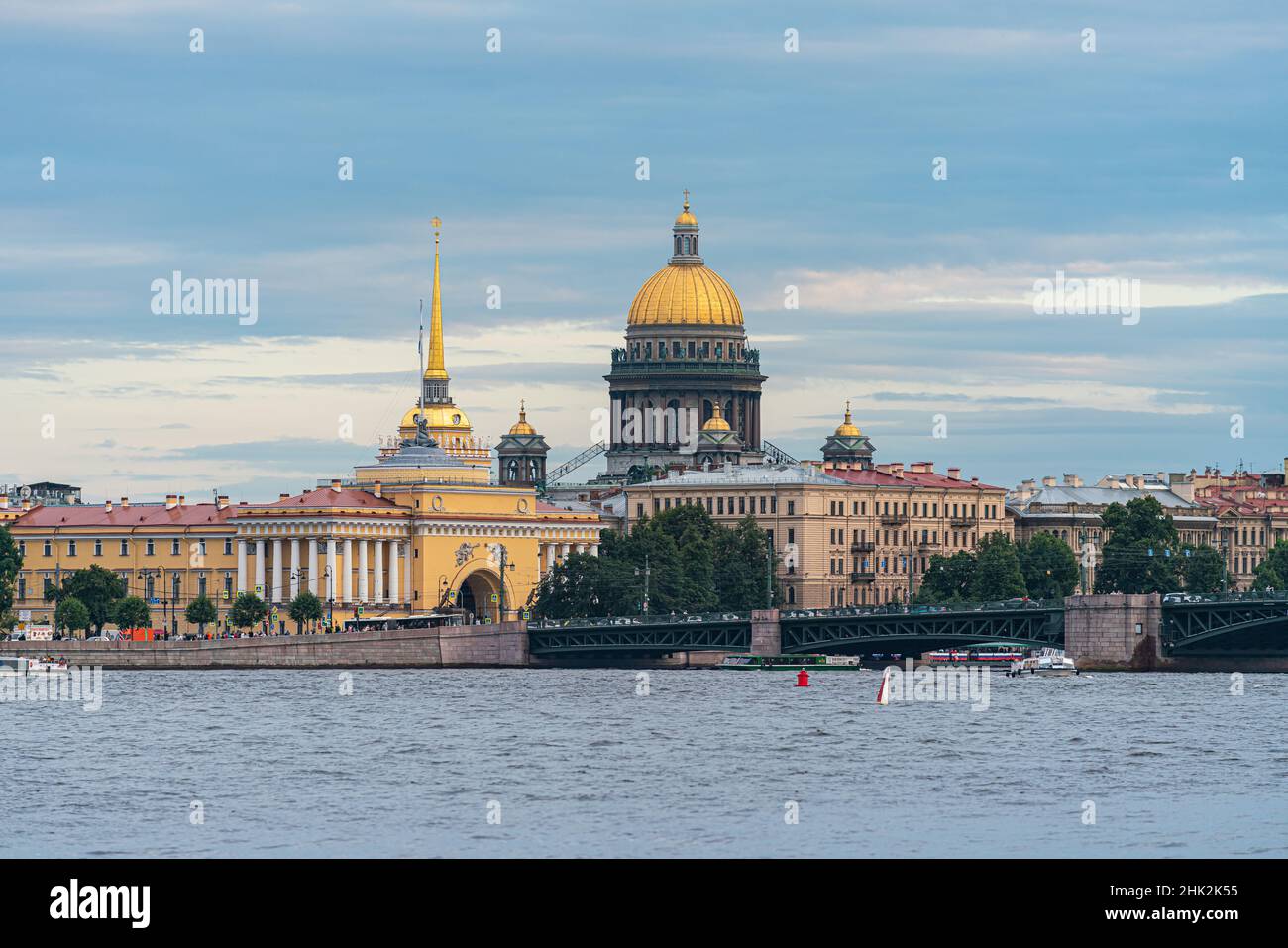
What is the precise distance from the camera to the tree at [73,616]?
95250 millimetres

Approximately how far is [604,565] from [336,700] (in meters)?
30.5

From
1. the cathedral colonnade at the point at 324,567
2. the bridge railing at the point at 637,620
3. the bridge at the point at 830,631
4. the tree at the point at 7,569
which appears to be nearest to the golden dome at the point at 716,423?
the cathedral colonnade at the point at 324,567

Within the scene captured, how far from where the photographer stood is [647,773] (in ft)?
149

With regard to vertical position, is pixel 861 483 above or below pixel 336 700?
above

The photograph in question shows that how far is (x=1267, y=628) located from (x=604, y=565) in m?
27.1

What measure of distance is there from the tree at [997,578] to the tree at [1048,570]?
11.1 ft

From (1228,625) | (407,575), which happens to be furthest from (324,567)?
(1228,625)

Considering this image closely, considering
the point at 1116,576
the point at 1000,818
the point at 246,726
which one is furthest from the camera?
the point at 1116,576

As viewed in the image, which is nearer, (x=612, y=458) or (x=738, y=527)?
(x=738, y=527)

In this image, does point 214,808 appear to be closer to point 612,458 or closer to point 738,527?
point 738,527

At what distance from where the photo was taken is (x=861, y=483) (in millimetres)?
118438

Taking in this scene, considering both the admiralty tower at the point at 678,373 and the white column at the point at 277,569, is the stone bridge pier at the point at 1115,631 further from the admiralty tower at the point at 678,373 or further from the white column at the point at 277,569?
the admiralty tower at the point at 678,373
